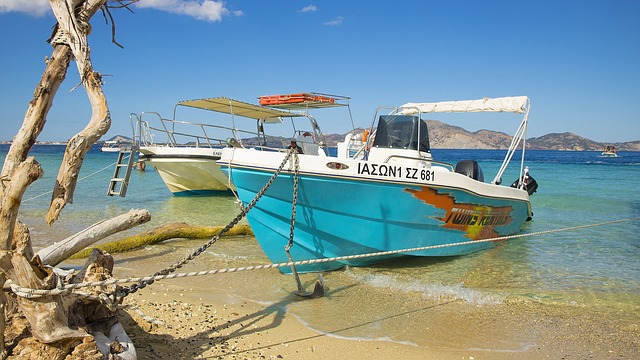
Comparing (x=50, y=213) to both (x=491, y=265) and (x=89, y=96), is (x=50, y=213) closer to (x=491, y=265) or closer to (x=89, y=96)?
(x=89, y=96)

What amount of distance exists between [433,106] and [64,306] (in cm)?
914

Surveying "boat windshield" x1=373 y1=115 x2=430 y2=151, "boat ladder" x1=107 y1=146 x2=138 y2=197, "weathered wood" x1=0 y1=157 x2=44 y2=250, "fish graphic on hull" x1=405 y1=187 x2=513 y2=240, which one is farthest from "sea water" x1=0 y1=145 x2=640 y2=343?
"weathered wood" x1=0 y1=157 x2=44 y2=250

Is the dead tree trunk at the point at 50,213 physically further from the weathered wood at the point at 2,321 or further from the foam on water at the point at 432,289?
the foam on water at the point at 432,289

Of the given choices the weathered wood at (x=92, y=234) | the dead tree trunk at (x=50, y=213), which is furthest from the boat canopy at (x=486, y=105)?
the dead tree trunk at (x=50, y=213)

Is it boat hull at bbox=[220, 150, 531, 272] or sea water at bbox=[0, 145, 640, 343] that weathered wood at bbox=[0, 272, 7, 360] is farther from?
boat hull at bbox=[220, 150, 531, 272]

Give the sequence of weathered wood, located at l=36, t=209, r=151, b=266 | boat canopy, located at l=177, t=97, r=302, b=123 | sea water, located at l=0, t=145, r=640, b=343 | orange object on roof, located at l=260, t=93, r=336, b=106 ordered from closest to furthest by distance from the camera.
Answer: weathered wood, located at l=36, t=209, r=151, b=266, sea water, located at l=0, t=145, r=640, b=343, orange object on roof, located at l=260, t=93, r=336, b=106, boat canopy, located at l=177, t=97, r=302, b=123

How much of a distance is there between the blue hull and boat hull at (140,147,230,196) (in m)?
10.5

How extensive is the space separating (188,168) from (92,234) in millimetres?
13660

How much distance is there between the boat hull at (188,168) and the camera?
61.2 feet

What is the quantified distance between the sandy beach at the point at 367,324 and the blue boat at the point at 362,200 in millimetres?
1076

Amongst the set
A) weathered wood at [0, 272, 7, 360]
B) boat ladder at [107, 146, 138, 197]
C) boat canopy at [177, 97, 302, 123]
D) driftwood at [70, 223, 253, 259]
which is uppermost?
boat canopy at [177, 97, 302, 123]

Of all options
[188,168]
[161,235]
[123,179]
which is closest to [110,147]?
[188,168]

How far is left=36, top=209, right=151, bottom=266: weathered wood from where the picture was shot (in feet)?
17.7

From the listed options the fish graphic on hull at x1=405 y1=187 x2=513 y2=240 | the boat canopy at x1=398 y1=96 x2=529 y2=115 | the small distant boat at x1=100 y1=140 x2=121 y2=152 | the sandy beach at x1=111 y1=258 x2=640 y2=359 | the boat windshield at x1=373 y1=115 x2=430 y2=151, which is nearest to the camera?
the sandy beach at x1=111 y1=258 x2=640 y2=359
